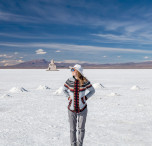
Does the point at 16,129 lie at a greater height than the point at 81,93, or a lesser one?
lesser

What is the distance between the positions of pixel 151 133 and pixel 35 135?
109 inches

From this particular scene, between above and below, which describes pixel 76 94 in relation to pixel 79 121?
above

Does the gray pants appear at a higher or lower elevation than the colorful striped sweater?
lower

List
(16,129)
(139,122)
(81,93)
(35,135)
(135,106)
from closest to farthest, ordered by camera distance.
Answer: (81,93) < (35,135) < (16,129) < (139,122) < (135,106)

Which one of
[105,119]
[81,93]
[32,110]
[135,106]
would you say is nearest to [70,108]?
[81,93]

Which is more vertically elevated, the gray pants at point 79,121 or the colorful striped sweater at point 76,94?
the colorful striped sweater at point 76,94

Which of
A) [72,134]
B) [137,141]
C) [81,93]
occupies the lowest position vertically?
[137,141]

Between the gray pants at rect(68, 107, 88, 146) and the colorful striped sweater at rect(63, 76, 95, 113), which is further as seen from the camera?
the gray pants at rect(68, 107, 88, 146)

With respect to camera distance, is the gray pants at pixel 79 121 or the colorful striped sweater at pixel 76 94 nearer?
the colorful striped sweater at pixel 76 94

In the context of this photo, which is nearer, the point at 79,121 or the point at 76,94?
the point at 76,94

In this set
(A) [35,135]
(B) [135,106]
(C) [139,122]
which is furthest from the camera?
(B) [135,106]

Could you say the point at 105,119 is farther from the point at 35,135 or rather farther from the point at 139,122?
the point at 35,135

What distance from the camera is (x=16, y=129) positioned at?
5.42 metres

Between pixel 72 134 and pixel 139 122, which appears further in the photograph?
pixel 139 122
